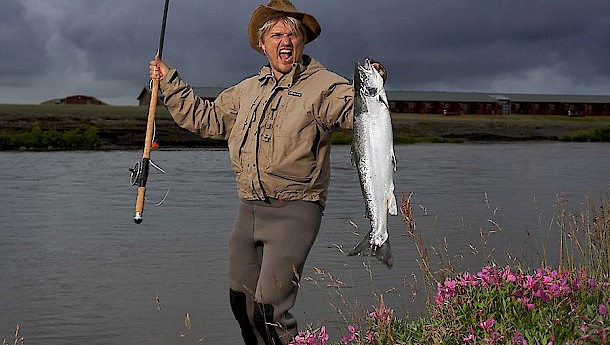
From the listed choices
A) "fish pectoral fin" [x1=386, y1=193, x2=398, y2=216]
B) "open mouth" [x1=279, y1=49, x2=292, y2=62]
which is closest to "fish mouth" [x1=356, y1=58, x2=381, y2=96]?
"fish pectoral fin" [x1=386, y1=193, x2=398, y2=216]

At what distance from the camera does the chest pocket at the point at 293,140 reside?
5617 mm

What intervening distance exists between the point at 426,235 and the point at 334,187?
8919 millimetres

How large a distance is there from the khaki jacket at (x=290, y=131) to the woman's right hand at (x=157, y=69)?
61 cm

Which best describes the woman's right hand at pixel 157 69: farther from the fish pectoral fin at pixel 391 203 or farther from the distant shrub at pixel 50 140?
the distant shrub at pixel 50 140

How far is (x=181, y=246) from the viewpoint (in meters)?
12.3

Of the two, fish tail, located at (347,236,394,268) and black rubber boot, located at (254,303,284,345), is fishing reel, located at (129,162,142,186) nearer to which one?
black rubber boot, located at (254,303,284,345)

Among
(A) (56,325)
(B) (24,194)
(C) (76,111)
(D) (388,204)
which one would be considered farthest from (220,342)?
(C) (76,111)

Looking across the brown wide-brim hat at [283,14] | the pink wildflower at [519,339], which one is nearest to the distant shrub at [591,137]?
the brown wide-brim hat at [283,14]

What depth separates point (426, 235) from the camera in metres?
13.1

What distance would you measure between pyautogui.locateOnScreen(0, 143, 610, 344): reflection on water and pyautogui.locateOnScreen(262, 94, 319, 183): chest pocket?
0.68 m

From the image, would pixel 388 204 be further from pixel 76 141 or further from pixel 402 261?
pixel 76 141

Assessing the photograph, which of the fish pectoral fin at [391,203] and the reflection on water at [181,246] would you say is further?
the reflection on water at [181,246]

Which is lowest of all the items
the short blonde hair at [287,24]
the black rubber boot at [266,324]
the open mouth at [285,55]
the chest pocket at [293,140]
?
the black rubber boot at [266,324]

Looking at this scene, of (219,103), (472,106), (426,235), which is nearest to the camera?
(219,103)
